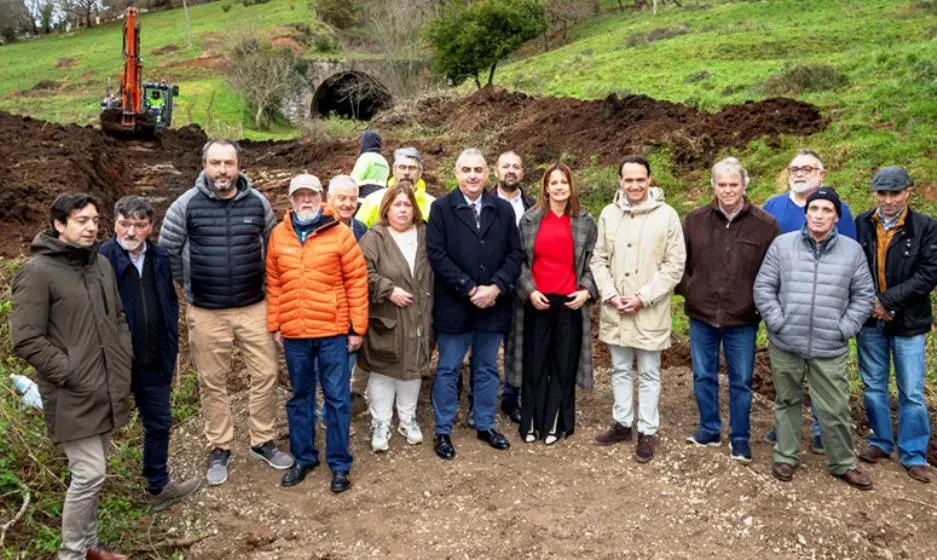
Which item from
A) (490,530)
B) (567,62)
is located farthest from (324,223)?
(567,62)

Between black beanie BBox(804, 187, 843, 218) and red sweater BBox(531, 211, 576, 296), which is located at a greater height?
black beanie BBox(804, 187, 843, 218)

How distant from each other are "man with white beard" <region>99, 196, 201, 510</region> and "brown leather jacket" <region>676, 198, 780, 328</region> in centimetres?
332

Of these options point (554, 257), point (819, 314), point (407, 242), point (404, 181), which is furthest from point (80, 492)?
point (819, 314)

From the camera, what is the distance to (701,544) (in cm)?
418

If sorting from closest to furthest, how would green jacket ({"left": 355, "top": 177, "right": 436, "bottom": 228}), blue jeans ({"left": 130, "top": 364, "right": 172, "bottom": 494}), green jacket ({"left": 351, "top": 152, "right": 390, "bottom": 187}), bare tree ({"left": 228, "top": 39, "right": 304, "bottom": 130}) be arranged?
blue jeans ({"left": 130, "top": 364, "right": 172, "bottom": 494}), green jacket ({"left": 355, "top": 177, "right": 436, "bottom": 228}), green jacket ({"left": 351, "top": 152, "right": 390, "bottom": 187}), bare tree ({"left": 228, "top": 39, "right": 304, "bottom": 130})

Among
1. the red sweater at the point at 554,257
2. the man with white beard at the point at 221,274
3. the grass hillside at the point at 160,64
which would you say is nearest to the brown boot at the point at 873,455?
the red sweater at the point at 554,257

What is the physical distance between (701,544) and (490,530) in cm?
121

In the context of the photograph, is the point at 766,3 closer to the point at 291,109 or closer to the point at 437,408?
the point at 291,109

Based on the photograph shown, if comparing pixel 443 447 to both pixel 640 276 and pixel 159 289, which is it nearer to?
pixel 640 276

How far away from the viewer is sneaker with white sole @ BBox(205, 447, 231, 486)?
192 inches

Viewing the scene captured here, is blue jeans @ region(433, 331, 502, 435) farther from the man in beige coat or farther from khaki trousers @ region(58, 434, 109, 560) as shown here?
khaki trousers @ region(58, 434, 109, 560)

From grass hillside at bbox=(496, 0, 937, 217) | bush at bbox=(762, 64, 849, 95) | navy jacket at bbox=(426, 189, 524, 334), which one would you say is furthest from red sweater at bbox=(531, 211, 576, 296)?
bush at bbox=(762, 64, 849, 95)

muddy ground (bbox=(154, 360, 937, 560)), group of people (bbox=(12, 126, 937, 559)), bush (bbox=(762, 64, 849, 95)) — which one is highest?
bush (bbox=(762, 64, 849, 95))

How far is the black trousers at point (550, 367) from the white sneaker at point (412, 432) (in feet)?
2.48
